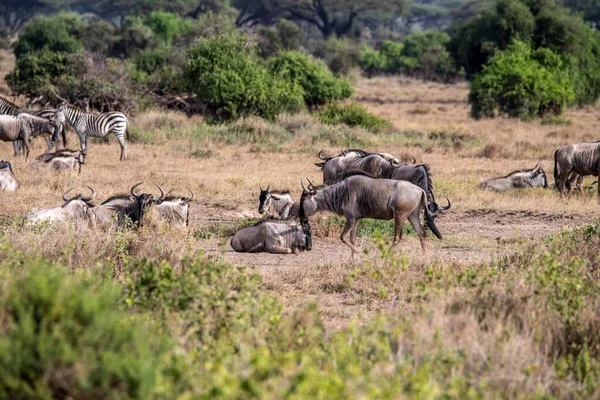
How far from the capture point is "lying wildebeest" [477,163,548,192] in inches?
517

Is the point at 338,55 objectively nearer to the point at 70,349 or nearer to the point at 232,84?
the point at 232,84

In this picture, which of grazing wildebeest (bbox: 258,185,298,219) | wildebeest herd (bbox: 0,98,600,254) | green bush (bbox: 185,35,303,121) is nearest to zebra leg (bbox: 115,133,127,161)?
wildebeest herd (bbox: 0,98,600,254)

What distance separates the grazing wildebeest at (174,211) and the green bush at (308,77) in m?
15.9

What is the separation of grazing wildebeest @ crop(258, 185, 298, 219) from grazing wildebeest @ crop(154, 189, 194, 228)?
102cm

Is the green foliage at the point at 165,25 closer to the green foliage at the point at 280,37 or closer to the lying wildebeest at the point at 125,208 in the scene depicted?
the green foliage at the point at 280,37

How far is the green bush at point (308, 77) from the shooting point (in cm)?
2536

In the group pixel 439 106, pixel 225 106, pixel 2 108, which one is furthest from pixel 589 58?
pixel 2 108

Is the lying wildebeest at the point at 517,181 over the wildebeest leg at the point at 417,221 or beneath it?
beneath

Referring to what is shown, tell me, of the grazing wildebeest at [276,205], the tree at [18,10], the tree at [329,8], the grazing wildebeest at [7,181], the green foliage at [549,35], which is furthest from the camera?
the tree at [18,10]

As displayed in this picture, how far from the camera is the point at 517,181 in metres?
13.3

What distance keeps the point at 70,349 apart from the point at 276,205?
6598mm

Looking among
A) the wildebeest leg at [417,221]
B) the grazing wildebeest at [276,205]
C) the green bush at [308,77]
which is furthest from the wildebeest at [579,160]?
the green bush at [308,77]

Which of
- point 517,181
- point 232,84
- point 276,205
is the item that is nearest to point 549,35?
point 232,84

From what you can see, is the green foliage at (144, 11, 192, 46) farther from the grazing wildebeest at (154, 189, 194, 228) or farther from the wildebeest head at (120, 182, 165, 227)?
the wildebeest head at (120, 182, 165, 227)
